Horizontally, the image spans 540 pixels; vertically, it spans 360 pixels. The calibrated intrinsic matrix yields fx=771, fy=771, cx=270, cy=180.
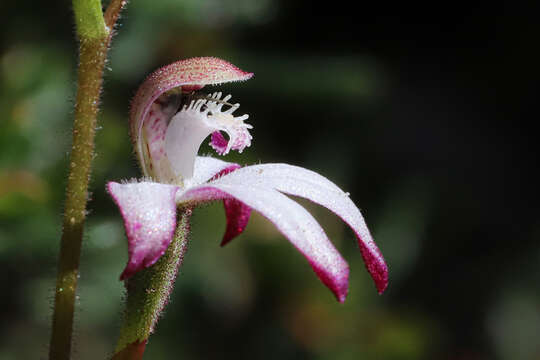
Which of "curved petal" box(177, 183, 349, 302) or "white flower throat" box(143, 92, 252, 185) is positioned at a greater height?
"curved petal" box(177, 183, 349, 302)

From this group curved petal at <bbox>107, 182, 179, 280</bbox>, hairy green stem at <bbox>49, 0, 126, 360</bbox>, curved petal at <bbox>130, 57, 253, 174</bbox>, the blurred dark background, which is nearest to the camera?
curved petal at <bbox>107, 182, 179, 280</bbox>

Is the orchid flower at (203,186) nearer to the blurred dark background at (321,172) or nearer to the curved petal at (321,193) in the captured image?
the curved petal at (321,193)

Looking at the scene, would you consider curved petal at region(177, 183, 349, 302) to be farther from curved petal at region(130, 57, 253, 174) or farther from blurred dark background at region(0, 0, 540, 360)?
blurred dark background at region(0, 0, 540, 360)

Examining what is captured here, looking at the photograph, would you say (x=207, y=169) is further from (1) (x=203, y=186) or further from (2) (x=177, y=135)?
(1) (x=203, y=186)

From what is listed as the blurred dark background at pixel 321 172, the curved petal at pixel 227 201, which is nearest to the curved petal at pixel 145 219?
the curved petal at pixel 227 201

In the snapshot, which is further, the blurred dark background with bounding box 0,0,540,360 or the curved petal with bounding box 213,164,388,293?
the blurred dark background with bounding box 0,0,540,360

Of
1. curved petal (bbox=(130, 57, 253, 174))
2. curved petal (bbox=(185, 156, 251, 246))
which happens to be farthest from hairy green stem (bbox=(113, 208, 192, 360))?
curved petal (bbox=(130, 57, 253, 174))

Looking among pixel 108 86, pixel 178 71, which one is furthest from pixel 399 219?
pixel 178 71

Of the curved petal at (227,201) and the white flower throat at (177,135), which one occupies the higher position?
the white flower throat at (177,135)
